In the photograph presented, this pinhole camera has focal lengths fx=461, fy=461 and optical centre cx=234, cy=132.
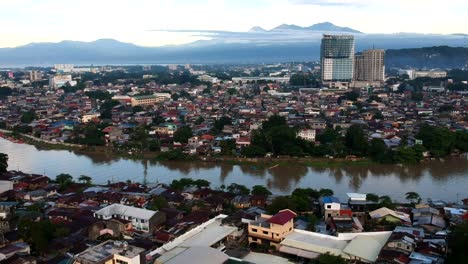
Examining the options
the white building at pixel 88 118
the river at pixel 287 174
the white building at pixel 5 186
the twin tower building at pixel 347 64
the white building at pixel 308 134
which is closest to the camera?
the white building at pixel 5 186

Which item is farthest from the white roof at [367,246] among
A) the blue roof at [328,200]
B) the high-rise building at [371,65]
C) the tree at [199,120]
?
Result: the high-rise building at [371,65]

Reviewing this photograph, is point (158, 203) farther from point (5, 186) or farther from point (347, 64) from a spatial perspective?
point (347, 64)

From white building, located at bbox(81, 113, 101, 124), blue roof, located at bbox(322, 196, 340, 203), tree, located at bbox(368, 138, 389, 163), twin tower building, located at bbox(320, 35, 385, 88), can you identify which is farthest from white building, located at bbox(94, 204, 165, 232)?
twin tower building, located at bbox(320, 35, 385, 88)

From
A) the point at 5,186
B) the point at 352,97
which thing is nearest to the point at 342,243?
the point at 5,186

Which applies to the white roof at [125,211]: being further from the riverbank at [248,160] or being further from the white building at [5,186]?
the riverbank at [248,160]

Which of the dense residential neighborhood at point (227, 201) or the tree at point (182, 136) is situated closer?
the dense residential neighborhood at point (227, 201)

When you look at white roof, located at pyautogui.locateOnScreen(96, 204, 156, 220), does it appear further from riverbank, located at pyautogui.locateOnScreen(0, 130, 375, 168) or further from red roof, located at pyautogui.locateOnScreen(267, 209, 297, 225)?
riverbank, located at pyautogui.locateOnScreen(0, 130, 375, 168)

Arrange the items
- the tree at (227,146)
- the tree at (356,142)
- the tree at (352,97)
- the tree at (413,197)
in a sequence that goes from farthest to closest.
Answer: the tree at (352,97)
the tree at (227,146)
the tree at (356,142)
the tree at (413,197)
